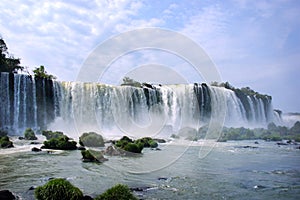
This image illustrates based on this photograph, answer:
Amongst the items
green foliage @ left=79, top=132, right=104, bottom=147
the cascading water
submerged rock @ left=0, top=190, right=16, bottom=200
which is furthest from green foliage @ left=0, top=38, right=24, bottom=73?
submerged rock @ left=0, top=190, right=16, bottom=200

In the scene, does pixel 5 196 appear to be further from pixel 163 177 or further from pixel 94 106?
pixel 94 106

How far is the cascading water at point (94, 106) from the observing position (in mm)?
32125

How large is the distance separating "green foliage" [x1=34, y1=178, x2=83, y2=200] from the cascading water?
18.5m

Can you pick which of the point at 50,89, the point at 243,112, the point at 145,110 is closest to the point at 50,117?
the point at 50,89

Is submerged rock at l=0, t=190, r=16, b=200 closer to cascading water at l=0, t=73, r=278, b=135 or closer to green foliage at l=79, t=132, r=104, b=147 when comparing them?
green foliage at l=79, t=132, r=104, b=147

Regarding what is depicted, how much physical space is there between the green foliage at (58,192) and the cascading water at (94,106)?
60.8 feet

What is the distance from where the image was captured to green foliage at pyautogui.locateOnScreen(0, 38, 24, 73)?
135 feet

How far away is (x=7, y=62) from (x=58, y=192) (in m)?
41.1

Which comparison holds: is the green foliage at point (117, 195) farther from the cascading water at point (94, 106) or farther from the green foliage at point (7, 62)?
the green foliage at point (7, 62)

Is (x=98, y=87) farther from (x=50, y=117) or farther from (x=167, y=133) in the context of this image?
(x=167, y=133)

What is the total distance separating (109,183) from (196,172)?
14.9ft

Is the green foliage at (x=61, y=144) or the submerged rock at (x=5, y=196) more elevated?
the green foliage at (x=61, y=144)

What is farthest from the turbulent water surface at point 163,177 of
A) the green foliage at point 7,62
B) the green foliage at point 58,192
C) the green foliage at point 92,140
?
the green foliage at point 7,62

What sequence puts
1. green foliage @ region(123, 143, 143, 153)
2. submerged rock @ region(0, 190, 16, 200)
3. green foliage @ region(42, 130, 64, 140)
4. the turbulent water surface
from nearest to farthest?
submerged rock @ region(0, 190, 16, 200) → the turbulent water surface → green foliage @ region(123, 143, 143, 153) → green foliage @ region(42, 130, 64, 140)
